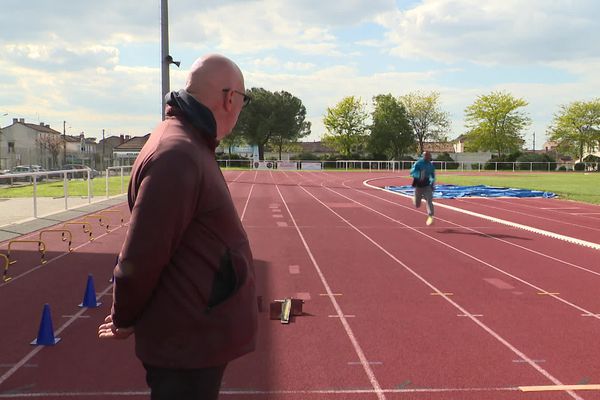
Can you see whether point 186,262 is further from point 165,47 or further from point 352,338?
point 165,47

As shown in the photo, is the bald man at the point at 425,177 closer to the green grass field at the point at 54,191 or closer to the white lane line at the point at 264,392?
the white lane line at the point at 264,392

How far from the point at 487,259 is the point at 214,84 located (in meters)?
8.32

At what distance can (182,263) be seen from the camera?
173 centimetres

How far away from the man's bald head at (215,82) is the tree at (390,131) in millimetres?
81887

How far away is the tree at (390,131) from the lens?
83.1 metres

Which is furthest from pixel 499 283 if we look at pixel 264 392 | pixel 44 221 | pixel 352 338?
pixel 44 221

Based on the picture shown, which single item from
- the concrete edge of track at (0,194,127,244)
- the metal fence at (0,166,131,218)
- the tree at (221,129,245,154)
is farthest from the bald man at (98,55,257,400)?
the tree at (221,129,245,154)

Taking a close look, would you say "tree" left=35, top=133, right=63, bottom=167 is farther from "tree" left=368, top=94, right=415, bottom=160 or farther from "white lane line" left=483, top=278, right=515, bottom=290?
"white lane line" left=483, top=278, right=515, bottom=290

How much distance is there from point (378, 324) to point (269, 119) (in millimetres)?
80272

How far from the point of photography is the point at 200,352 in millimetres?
1747

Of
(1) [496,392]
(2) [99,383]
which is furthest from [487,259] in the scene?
(2) [99,383]

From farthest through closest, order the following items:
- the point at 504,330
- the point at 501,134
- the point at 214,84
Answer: the point at 501,134 → the point at 504,330 → the point at 214,84

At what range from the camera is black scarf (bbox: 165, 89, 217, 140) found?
5.96 ft

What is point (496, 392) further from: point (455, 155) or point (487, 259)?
point (455, 155)
